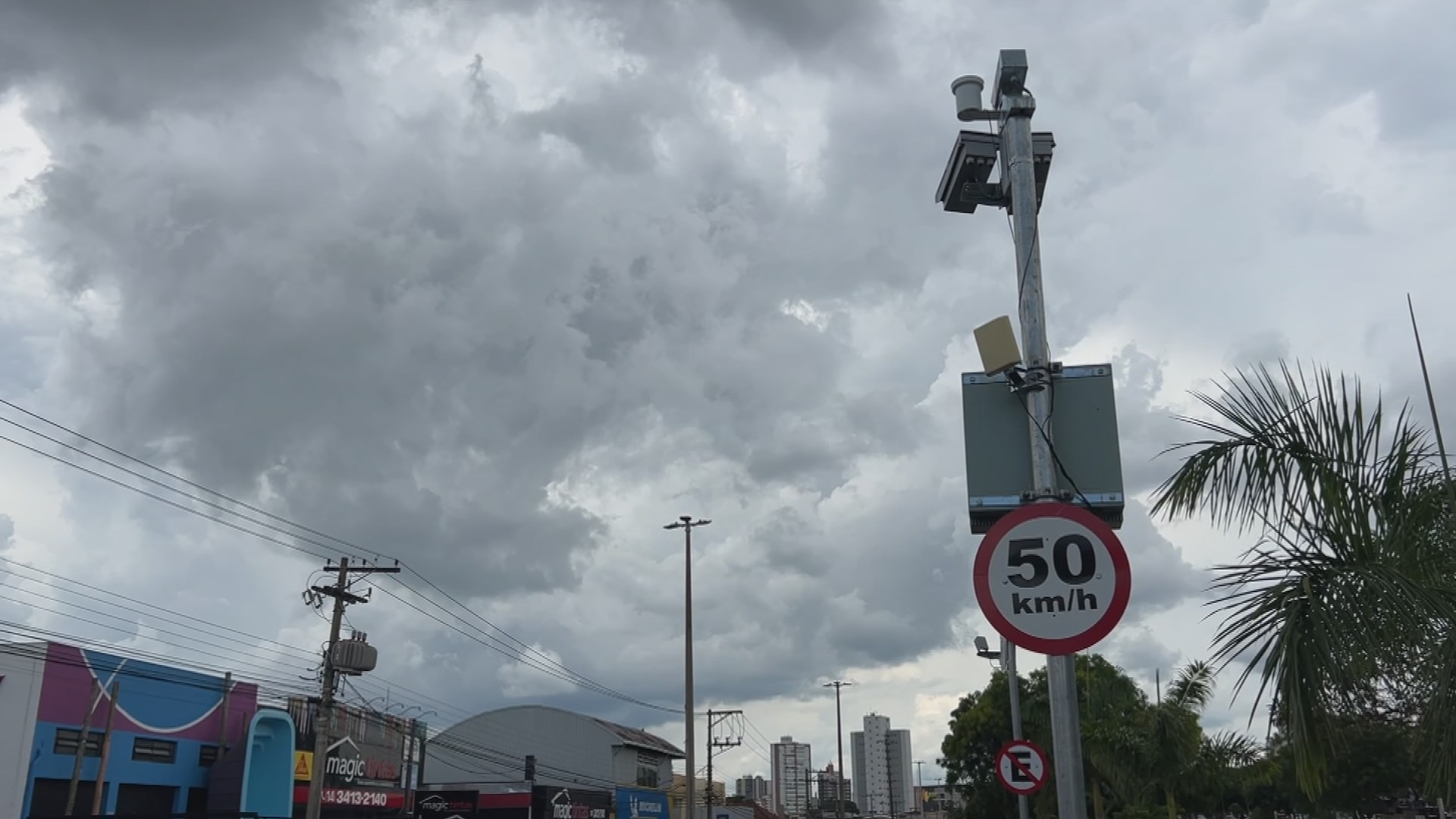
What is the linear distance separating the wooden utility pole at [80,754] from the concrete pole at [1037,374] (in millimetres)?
33069

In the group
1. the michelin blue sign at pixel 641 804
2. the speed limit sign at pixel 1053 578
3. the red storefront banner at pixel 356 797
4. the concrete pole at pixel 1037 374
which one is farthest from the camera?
the michelin blue sign at pixel 641 804

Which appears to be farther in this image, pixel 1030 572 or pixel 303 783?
pixel 303 783

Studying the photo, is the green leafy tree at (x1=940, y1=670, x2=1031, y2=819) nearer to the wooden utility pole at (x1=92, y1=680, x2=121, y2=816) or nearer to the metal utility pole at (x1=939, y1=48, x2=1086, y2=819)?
the wooden utility pole at (x1=92, y1=680, x2=121, y2=816)

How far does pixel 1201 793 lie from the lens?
94.9 ft

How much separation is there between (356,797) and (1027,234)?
42894 millimetres

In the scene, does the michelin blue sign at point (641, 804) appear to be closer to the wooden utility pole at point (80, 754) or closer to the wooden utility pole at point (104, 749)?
the wooden utility pole at point (104, 749)

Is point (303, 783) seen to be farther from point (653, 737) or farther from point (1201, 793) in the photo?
point (653, 737)

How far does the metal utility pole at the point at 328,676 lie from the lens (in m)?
27.5

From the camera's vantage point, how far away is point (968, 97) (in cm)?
650

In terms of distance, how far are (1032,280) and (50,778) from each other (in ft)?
112

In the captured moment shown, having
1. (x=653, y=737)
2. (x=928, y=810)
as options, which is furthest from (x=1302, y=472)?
(x=928, y=810)

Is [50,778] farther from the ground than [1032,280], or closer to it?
closer to it

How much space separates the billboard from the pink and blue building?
5.51 ft

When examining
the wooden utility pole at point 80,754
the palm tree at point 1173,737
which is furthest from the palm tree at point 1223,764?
the wooden utility pole at point 80,754
